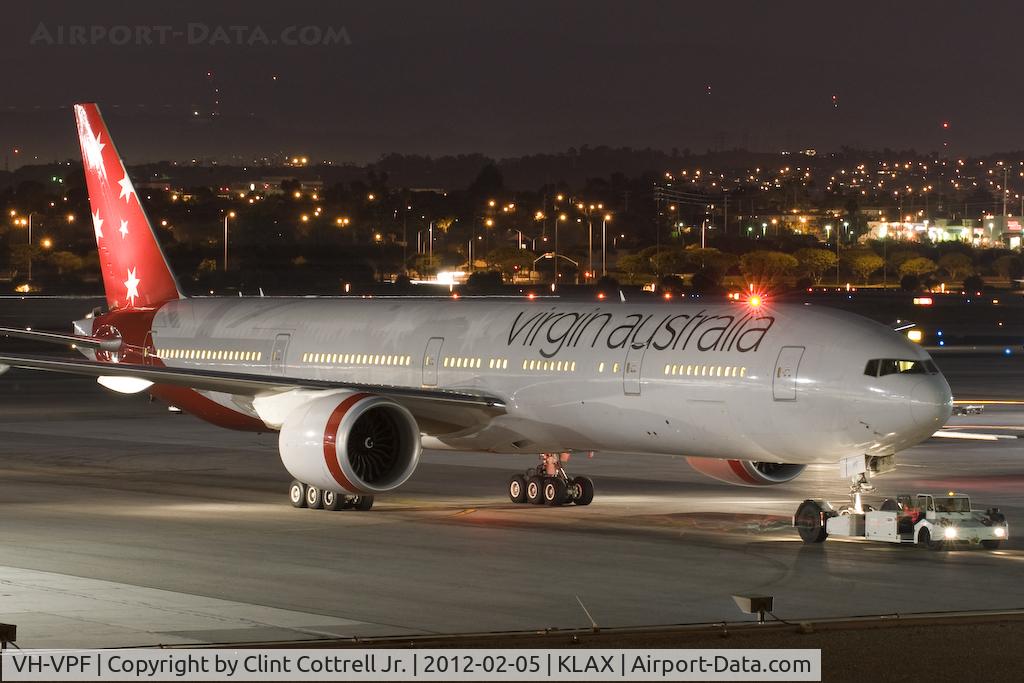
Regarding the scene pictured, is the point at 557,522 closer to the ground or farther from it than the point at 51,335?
closer to the ground

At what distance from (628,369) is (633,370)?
4.7 inches

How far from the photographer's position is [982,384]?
61281 mm

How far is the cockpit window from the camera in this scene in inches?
960

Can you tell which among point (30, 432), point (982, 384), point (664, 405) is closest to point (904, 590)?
point (664, 405)

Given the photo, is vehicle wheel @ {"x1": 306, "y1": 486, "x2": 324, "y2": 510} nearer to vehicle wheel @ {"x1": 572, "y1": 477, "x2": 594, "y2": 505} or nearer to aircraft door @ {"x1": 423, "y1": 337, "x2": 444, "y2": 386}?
aircraft door @ {"x1": 423, "y1": 337, "x2": 444, "y2": 386}

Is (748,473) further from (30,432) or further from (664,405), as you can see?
(30,432)

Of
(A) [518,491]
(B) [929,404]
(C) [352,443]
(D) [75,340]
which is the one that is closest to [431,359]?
(A) [518,491]

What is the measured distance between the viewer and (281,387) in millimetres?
28578

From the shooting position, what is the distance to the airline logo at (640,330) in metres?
26.1

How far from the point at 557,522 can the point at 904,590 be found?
768 centimetres

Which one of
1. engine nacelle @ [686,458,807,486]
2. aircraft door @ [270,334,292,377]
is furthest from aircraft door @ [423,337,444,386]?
engine nacelle @ [686,458,807,486]

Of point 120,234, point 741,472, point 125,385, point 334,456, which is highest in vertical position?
point 120,234

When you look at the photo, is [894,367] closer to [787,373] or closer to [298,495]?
[787,373]

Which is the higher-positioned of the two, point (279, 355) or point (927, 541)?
point (279, 355)
